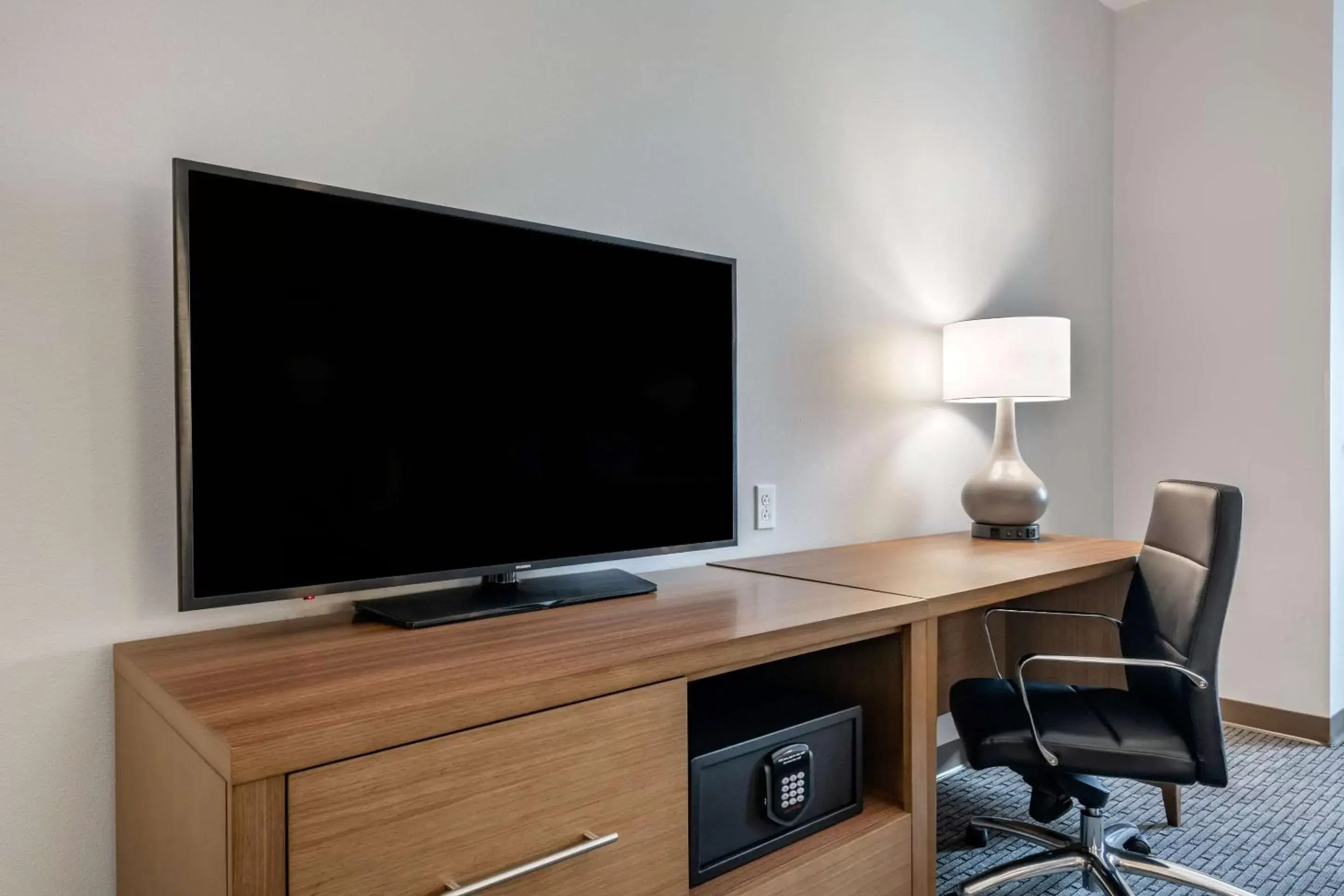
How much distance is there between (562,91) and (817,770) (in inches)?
54.2

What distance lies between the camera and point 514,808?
0.98 m

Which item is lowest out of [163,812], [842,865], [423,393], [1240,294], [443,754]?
[842,865]

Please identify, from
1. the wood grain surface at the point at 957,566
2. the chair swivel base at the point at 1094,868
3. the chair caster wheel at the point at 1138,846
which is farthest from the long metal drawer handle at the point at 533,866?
the chair caster wheel at the point at 1138,846

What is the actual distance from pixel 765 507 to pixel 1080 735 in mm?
817

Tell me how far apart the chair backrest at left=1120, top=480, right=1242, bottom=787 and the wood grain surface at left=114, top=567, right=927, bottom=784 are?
0.60 m

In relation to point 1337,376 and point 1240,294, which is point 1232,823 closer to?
point 1337,376

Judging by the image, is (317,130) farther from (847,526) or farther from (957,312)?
(957,312)

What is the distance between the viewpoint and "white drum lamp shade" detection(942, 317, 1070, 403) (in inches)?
90.4

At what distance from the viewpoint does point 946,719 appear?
2523 mm

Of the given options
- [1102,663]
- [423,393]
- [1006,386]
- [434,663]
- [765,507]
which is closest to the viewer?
[434,663]

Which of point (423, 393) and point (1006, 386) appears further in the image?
point (1006, 386)

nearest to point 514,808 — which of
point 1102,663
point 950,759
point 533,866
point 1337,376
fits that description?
point 533,866

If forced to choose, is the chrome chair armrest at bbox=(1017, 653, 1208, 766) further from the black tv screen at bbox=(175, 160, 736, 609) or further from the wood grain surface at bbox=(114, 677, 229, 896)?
the wood grain surface at bbox=(114, 677, 229, 896)

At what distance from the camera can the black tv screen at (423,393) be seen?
A: 1.14m
